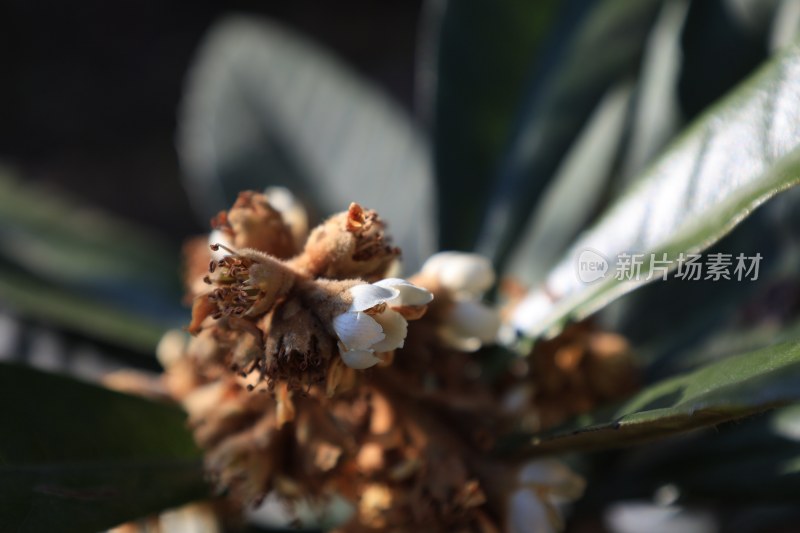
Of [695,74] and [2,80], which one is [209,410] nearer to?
[695,74]

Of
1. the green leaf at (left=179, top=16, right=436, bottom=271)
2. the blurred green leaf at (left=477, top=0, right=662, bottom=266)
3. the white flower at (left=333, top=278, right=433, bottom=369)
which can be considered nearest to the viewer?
the white flower at (left=333, top=278, right=433, bottom=369)

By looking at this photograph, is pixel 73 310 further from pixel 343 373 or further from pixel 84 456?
pixel 343 373

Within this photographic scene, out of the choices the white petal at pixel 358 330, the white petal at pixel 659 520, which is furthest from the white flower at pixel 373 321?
the white petal at pixel 659 520

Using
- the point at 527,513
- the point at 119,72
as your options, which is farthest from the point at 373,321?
the point at 119,72

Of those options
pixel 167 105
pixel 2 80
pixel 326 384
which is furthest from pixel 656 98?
pixel 2 80

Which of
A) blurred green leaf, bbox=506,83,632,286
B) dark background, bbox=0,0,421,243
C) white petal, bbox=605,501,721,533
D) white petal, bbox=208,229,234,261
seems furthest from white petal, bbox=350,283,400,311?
dark background, bbox=0,0,421,243

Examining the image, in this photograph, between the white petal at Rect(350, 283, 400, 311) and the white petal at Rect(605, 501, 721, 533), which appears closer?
the white petal at Rect(350, 283, 400, 311)

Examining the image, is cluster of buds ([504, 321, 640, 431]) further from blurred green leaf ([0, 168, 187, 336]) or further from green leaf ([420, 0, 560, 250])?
blurred green leaf ([0, 168, 187, 336])
